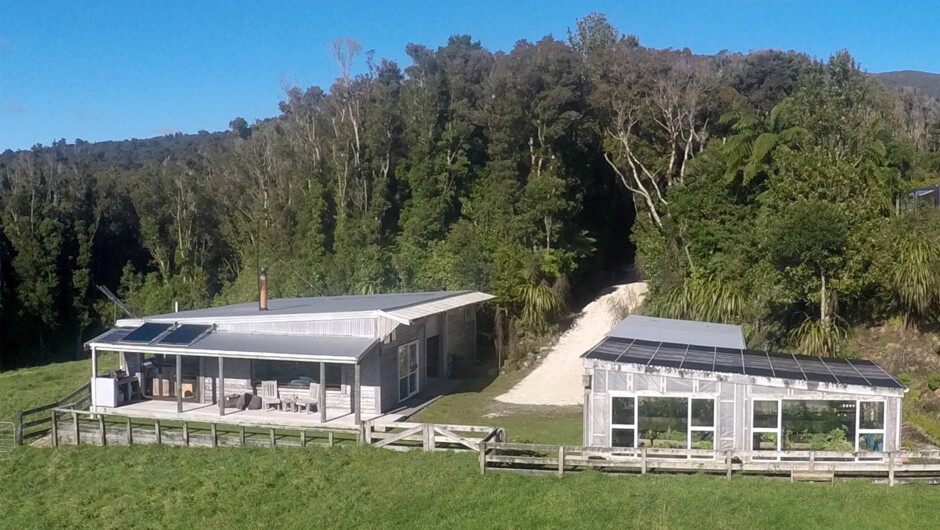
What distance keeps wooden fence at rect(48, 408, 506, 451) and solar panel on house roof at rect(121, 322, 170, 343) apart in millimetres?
2032

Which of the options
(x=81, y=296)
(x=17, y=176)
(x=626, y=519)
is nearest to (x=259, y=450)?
(x=626, y=519)

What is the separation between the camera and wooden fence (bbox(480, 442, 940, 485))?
1419cm

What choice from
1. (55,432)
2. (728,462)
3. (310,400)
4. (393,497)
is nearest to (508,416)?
(310,400)

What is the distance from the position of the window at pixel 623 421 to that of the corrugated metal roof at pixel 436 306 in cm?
702

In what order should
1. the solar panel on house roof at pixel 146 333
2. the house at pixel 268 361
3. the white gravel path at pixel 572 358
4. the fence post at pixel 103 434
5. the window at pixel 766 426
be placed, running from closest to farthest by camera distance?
1. the window at pixel 766 426
2. the fence post at pixel 103 434
3. the house at pixel 268 361
4. the solar panel on house roof at pixel 146 333
5. the white gravel path at pixel 572 358

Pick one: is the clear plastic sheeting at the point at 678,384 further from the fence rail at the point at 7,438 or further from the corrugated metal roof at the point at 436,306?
the fence rail at the point at 7,438

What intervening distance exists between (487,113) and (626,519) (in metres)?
26.6

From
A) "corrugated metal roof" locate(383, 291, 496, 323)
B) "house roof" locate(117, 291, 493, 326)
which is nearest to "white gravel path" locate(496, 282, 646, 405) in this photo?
"corrugated metal roof" locate(383, 291, 496, 323)

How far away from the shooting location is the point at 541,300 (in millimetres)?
30625

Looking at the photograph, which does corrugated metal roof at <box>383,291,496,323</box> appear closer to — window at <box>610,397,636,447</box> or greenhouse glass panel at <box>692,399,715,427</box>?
window at <box>610,397,636,447</box>

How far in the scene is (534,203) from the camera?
33594 millimetres

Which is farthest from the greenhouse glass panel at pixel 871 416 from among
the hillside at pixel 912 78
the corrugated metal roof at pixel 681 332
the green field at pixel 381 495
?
the hillside at pixel 912 78

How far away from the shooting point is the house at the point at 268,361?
68.9 ft

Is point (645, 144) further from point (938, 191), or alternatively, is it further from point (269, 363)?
point (269, 363)
